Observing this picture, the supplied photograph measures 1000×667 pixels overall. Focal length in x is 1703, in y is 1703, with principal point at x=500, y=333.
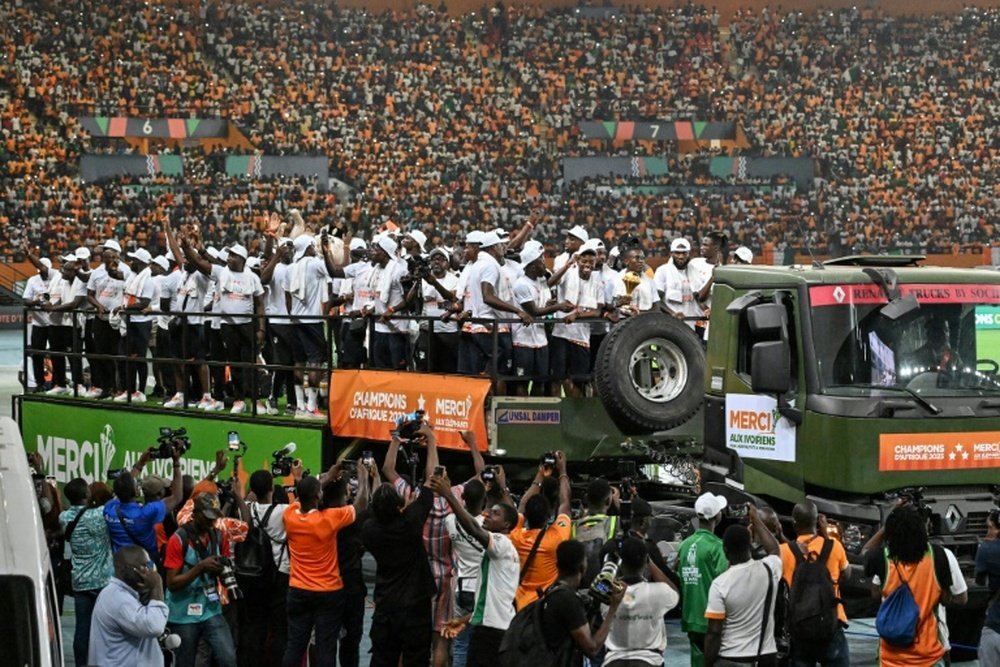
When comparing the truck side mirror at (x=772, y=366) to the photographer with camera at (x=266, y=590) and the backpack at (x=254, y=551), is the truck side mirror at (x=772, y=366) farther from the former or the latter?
the backpack at (x=254, y=551)

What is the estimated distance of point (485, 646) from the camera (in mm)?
8039

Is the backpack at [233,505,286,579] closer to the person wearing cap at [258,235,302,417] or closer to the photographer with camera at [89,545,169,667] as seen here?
the photographer with camera at [89,545,169,667]

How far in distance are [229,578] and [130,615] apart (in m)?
1.04

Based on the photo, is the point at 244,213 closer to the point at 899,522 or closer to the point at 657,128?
the point at 657,128

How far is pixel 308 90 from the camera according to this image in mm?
47656

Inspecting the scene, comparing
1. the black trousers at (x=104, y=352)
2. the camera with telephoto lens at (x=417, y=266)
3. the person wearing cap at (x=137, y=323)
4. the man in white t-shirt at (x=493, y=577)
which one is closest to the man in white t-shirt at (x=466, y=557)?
the man in white t-shirt at (x=493, y=577)

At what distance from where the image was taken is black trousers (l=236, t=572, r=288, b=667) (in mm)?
9344

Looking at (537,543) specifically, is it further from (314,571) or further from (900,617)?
(900,617)

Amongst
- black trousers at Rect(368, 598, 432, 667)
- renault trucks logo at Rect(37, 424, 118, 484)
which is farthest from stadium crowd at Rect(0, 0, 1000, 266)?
black trousers at Rect(368, 598, 432, 667)

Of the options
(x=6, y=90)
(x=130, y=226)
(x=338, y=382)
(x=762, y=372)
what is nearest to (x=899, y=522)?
(x=762, y=372)

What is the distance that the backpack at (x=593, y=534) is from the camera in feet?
27.9

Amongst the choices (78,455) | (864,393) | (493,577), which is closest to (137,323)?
(78,455)

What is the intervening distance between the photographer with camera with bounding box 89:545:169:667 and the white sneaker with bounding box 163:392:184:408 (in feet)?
27.6

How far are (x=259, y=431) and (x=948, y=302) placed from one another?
6.47 m
